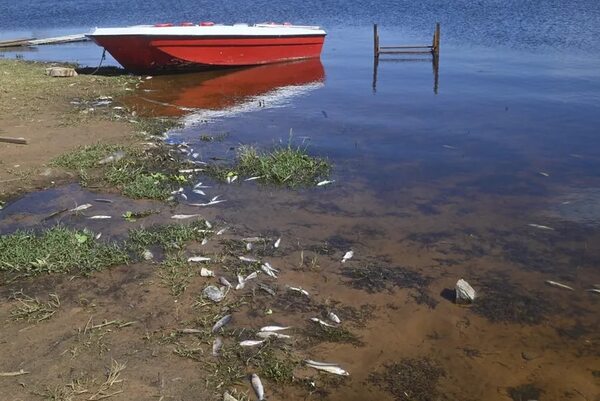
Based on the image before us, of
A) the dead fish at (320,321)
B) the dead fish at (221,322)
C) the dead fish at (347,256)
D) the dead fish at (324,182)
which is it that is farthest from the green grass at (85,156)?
the dead fish at (320,321)

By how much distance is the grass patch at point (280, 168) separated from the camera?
34.4 ft

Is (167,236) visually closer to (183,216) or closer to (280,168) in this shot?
(183,216)

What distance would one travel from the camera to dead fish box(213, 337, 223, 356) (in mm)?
5627

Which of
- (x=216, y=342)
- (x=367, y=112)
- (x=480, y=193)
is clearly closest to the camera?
(x=216, y=342)

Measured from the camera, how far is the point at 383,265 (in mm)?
7582

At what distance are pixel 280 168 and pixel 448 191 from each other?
316cm

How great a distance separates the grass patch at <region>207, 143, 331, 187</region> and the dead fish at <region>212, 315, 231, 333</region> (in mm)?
4461

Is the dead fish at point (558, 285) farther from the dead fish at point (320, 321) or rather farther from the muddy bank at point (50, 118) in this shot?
the muddy bank at point (50, 118)

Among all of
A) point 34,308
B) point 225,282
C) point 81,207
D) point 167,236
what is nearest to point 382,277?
point 225,282

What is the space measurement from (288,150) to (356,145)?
2.28 metres

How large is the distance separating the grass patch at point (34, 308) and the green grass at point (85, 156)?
15.9ft

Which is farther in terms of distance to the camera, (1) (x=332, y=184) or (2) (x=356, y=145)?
(2) (x=356, y=145)

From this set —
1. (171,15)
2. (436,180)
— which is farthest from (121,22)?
(436,180)

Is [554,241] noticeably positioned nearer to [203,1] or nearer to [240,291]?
[240,291]
